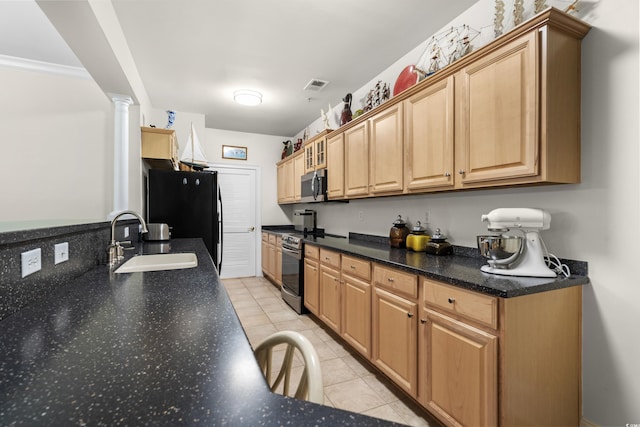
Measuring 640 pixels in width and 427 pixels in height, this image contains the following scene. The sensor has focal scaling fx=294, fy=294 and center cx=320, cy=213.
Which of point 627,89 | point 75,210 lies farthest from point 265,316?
point 627,89

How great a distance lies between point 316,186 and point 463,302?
8.09ft

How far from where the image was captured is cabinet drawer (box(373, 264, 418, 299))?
5.73ft

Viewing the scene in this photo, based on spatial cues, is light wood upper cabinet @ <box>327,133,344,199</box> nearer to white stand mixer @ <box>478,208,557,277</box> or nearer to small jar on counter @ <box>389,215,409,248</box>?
small jar on counter @ <box>389,215,409,248</box>

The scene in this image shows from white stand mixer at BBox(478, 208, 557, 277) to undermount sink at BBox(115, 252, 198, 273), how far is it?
5.41 ft

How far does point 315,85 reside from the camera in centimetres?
338

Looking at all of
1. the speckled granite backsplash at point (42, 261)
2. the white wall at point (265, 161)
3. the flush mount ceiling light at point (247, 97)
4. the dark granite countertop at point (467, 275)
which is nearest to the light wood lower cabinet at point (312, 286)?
the dark granite countertop at point (467, 275)

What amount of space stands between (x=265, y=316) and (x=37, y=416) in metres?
3.09

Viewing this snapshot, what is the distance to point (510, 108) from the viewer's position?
1553 mm

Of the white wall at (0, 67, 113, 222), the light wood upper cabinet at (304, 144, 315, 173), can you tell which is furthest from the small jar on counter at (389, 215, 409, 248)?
the white wall at (0, 67, 113, 222)

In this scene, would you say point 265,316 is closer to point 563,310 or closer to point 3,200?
point 563,310

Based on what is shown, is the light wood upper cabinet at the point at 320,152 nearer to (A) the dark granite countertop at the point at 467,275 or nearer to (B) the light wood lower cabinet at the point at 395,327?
(A) the dark granite countertop at the point at 467,275

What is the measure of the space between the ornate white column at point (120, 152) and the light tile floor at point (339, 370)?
5.81 feet

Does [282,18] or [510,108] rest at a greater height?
[282,18]

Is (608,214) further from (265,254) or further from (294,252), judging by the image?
(265,254)
